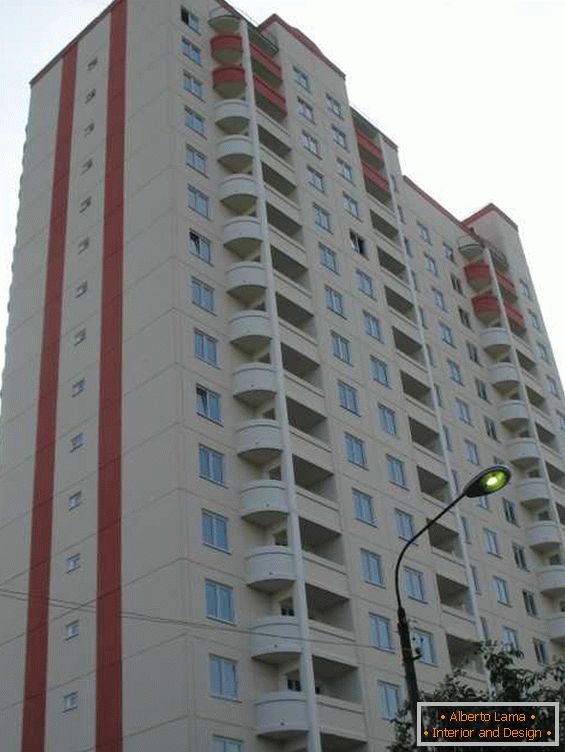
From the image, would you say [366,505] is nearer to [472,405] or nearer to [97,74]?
[472,405]

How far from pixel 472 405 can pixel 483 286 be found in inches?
508

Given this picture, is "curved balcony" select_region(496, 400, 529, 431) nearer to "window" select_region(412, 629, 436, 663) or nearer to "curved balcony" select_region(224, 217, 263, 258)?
"window" select_region(412, 629, 436, 663)

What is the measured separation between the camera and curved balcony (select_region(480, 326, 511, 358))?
73.5 meters

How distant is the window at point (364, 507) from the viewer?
164 ft

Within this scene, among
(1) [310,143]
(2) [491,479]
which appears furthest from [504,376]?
(2) [491,479]

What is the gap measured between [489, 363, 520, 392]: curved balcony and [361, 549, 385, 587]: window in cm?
2614

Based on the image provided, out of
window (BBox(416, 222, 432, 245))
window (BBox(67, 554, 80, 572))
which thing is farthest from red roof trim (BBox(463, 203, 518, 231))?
window (BBox(67, 554, 80, 572))

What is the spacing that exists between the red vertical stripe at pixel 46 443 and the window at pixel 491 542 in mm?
25749

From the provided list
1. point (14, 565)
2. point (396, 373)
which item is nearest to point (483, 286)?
point (396, 373)

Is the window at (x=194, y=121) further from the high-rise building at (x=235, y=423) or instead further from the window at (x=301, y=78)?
the window at (x=301, y=78)

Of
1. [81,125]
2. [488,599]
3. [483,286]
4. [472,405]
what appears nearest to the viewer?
[488,599]

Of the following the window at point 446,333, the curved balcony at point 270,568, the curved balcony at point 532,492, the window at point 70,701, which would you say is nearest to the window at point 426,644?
the curved balcony at point 270,568

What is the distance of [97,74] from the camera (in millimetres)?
62531

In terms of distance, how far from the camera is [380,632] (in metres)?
46.8
